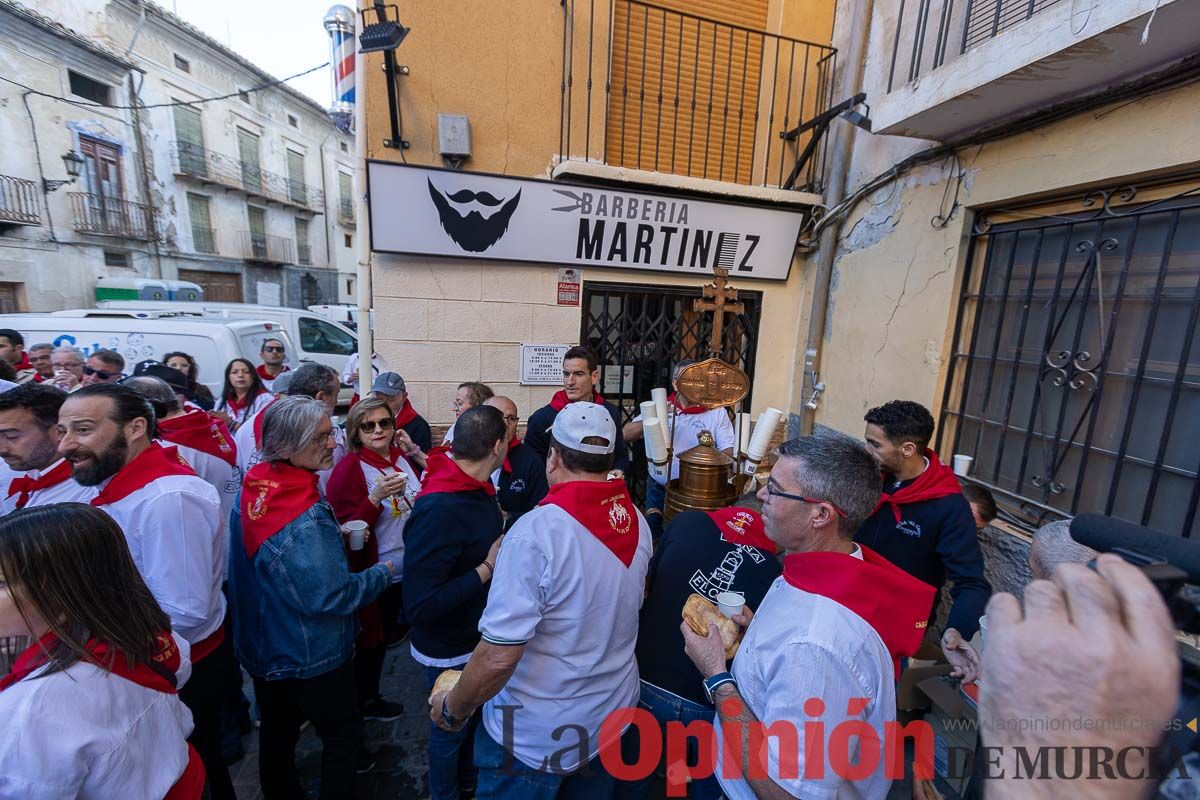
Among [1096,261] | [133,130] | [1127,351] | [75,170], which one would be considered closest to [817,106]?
[1096,261]

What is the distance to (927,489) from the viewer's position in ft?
8.14

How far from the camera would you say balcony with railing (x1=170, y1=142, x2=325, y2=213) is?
18266 mm

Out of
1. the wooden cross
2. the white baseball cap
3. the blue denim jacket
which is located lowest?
the blue denim jacket

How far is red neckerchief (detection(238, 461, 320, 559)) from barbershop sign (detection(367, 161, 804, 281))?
8.90 feet

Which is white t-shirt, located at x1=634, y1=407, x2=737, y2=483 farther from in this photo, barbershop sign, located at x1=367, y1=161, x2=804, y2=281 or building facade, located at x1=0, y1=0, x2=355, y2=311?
building facade, located at x1=0, y1=0, x2=355, y2=311

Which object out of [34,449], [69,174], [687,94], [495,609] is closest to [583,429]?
[495,609]

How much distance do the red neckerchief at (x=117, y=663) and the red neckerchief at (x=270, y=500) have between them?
1.70 feet

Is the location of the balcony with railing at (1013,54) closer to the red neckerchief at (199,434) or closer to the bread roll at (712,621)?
the bread roll at (712,621)

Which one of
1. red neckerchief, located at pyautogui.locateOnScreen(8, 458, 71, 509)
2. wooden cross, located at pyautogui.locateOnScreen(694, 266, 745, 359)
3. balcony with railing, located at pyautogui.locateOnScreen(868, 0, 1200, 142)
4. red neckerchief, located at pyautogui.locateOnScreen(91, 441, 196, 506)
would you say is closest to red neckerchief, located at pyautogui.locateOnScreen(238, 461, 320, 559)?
Answer: red neckerchief, located at pyautogui.locateOnScreen(91, 441, 196, 506)

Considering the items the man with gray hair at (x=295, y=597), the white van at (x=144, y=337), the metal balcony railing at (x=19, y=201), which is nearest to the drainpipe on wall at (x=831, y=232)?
the man with gray hair at (x=295, y=597)

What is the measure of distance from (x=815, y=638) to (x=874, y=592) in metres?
0.22

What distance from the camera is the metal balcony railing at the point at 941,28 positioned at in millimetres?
3160

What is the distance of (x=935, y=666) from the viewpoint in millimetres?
2605

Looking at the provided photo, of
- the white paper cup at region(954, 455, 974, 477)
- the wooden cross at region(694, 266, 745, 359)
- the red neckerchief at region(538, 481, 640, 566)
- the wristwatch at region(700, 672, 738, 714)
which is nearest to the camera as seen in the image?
the wristwatch at region(700, 672, 738, 714)
